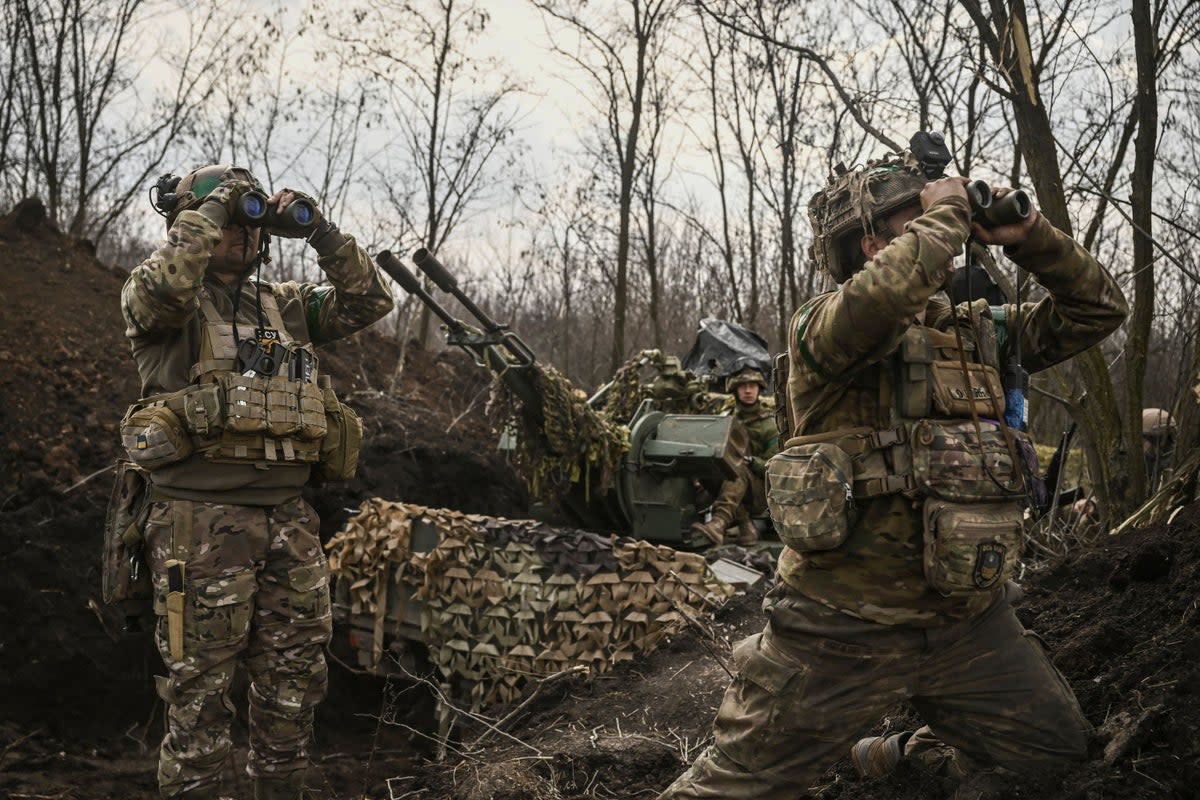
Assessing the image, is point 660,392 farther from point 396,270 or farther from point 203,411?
point 203,411

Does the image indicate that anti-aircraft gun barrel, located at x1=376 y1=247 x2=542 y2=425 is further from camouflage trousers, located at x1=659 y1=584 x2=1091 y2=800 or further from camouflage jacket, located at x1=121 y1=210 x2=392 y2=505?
camouflage trousers, located at x1=659 y1=584 x2=1091 y2=800

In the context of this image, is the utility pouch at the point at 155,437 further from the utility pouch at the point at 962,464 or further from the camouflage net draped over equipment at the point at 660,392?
the camouflage net draped over equipment at the point at 660,392

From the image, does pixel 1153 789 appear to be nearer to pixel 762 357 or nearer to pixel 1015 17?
pixel 1015 17

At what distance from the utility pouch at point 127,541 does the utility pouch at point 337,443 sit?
0.64 metres

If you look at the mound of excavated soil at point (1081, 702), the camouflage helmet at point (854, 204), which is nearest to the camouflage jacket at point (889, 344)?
the camouflage helmet at point (854, 204)

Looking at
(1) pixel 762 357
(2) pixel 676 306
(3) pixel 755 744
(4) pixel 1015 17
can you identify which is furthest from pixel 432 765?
(2) pixel 676 306

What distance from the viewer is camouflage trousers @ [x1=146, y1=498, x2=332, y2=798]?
11.5ft

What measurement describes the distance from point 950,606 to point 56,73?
11002 millimetres

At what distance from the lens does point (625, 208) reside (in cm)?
1360

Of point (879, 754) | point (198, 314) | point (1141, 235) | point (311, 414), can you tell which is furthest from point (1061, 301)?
point (198, 314)

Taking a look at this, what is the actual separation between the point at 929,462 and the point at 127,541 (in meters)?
2.80

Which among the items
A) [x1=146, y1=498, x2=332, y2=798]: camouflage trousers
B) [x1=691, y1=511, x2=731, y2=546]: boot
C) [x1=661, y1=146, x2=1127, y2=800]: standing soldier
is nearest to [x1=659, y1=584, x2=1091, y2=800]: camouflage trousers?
[x1=661, y1=146, x2=1127, y2=800]: standing soldier

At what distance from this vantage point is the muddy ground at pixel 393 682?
289 centimetres

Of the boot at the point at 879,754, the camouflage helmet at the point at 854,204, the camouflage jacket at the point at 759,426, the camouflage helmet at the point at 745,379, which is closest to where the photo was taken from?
the camouflage helmet at the point at 854,204
